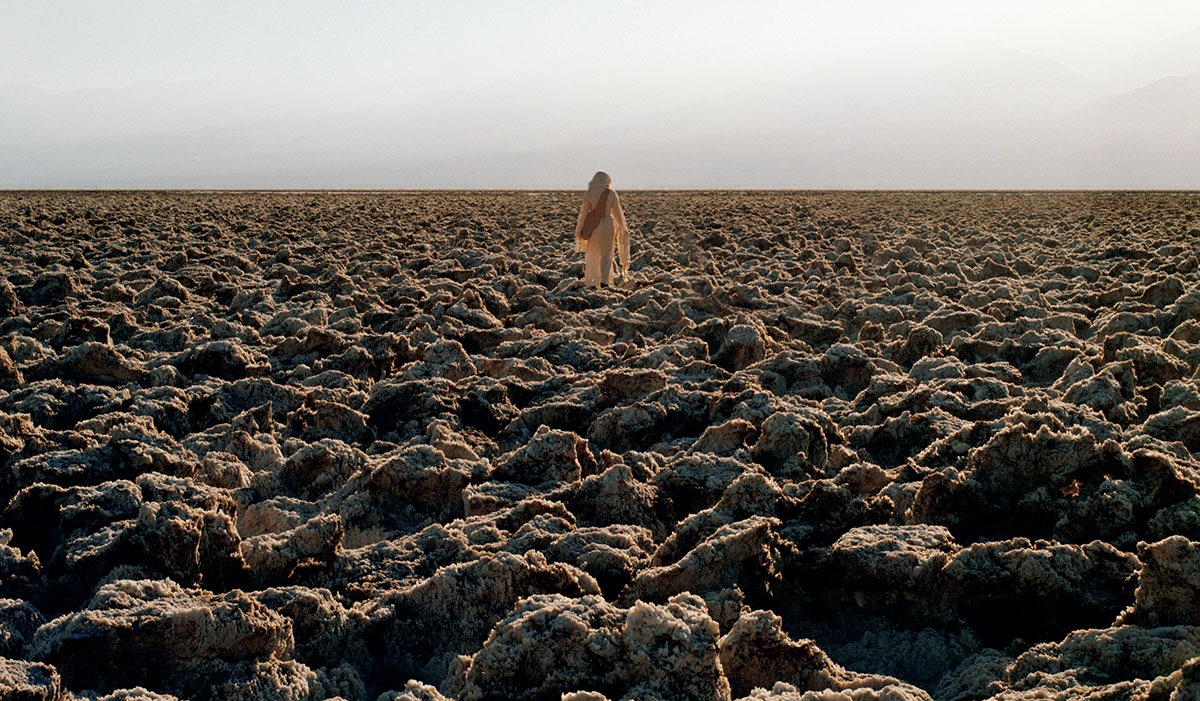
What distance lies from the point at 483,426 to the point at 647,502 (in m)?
1.55

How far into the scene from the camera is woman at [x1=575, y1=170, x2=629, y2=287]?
33.5 ft

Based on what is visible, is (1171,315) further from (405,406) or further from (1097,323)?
(405,406)

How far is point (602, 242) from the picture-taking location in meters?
10.2

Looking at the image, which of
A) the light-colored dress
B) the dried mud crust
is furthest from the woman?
the dried mud crust

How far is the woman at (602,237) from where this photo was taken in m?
10.2

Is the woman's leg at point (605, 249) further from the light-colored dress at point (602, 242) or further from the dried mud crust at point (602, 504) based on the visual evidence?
the dried mud crust at point (602, 504)

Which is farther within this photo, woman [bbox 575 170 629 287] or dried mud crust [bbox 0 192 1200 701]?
woman [bbox 575 170 629 287]

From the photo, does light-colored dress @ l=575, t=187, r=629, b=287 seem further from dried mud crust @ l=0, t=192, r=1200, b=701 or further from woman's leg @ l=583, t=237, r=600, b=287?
dried mud crust @ l=0, t=192, r=1200, b=701

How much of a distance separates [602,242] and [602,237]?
6 centimetres

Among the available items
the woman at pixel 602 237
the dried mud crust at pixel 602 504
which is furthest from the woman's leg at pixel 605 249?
the dried mud crust at pixel 602 504

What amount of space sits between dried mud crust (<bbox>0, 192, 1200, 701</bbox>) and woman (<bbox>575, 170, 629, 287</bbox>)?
78.9 inches

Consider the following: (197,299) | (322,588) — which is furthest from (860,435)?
(197,299)

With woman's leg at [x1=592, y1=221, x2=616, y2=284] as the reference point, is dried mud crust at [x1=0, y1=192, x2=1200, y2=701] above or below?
below

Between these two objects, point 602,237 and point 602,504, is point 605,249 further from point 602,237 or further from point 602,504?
point 602,504
